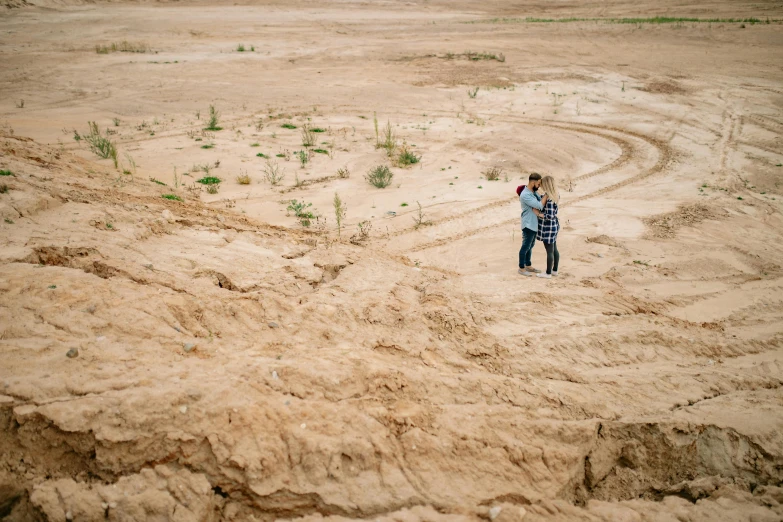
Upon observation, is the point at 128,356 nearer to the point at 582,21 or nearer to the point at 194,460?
the point at 194,460

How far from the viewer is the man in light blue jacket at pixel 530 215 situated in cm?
622

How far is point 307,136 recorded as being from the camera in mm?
11258

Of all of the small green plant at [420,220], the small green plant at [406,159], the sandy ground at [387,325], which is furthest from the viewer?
the small green plant at [406,159]

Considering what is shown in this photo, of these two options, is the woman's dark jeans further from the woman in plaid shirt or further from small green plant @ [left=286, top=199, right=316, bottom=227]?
small green plant @ [left=286, top=199, right=316, bottom=227]

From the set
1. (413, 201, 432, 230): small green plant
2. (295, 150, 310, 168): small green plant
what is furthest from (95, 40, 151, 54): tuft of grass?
(413, 201, 432, 230): small green plant

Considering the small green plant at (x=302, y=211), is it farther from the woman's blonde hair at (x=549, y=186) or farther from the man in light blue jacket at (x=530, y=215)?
the woman's blonde hair at (x=549, y=186)

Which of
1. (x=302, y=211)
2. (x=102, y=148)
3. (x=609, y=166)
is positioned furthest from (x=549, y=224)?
(x=102, y=148)

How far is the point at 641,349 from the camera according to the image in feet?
15.3

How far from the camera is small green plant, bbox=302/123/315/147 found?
35.7ft

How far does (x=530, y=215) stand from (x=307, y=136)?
21.6 feet

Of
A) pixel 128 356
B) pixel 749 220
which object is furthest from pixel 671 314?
pixel 128 356

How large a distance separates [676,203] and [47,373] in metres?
9.19

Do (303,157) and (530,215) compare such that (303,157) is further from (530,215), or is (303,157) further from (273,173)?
(530,215)

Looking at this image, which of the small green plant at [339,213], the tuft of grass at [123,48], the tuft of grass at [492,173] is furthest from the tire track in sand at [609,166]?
the tuft of grass at [123,48]
